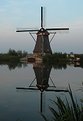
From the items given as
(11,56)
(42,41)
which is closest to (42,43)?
(42,41)

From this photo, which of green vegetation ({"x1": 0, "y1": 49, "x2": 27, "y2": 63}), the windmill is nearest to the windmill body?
the windmill

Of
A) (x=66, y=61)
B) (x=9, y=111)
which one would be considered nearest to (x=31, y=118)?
(x=9, y=111)

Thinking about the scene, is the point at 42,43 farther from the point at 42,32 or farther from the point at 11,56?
the point at 11,56

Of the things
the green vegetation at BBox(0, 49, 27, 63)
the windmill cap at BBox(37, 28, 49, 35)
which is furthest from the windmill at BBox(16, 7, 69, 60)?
the green vegetation at BBox(0, 49, 27, 63)

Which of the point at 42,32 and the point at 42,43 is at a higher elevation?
the point at 42,32

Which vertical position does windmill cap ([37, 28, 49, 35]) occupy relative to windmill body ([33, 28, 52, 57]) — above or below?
above

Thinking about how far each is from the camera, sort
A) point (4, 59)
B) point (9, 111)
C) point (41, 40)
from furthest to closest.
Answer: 1. point (4, 59)
2. point (41, 40)
3. point (9, 111)

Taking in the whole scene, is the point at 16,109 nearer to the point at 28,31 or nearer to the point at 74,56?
the point at 28,31

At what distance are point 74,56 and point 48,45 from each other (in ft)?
35.2

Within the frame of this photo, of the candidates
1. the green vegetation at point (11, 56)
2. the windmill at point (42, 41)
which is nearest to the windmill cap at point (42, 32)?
the windmill at point (42, 41)

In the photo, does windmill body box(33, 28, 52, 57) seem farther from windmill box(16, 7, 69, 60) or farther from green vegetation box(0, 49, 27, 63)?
green vegetation box(0, 49, 27, 63)

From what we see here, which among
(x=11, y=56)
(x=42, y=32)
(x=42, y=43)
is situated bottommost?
(x=11, y=56)

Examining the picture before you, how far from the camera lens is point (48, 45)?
42.6m

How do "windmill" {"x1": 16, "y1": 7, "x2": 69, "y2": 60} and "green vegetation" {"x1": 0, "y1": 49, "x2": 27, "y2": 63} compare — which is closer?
"windmill" {"x1": 16, "y1": 7, "x2": 69, "y2": 60}
